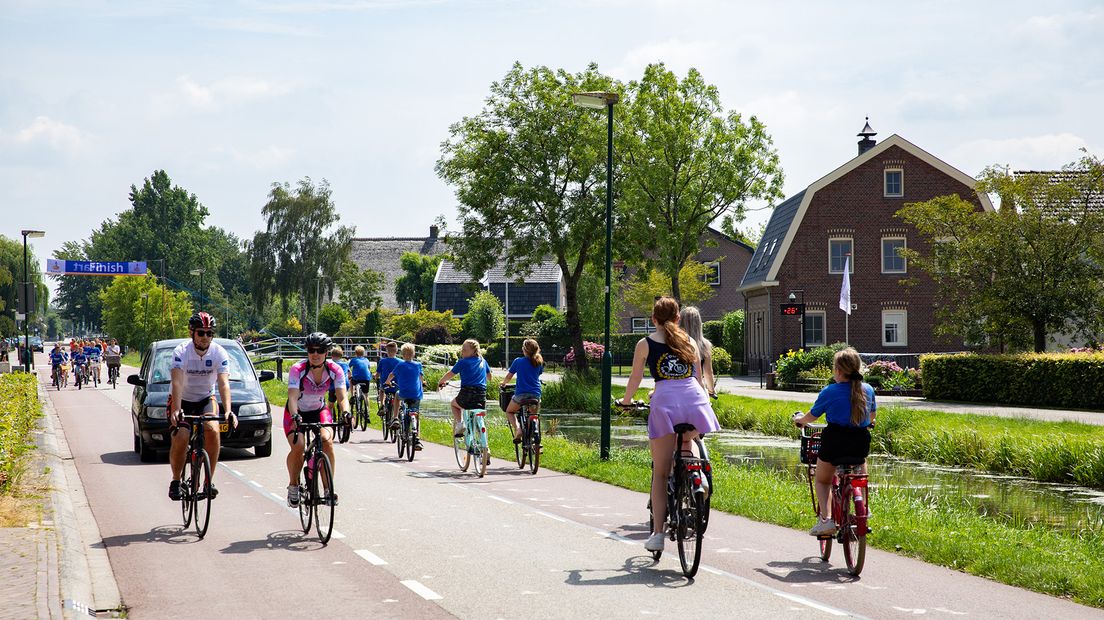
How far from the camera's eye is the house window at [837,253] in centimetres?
4703

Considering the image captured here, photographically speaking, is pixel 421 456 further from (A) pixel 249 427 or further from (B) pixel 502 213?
(B) pixel 502 213

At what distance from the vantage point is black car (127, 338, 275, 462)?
15383 mm

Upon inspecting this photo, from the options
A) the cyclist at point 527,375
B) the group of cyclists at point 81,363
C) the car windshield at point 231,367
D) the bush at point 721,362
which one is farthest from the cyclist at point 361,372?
the bush at point 721,362

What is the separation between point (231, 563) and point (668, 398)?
3.48 meters

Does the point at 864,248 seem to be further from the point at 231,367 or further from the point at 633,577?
the point at 633,577

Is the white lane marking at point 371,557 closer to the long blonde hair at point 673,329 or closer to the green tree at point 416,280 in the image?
the long blonde hair at point 673,329

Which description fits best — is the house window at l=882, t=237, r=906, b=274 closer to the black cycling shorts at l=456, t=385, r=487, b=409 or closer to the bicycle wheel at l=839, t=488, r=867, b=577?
the black cycling shorts at l=456, t=385, r=487, b=409

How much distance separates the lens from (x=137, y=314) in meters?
72.0

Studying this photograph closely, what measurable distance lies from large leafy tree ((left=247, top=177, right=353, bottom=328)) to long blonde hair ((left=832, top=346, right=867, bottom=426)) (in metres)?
75.1

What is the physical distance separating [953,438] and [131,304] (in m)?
63.4

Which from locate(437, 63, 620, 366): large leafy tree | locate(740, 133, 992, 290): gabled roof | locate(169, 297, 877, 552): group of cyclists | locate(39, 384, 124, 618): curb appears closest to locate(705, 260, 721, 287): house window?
locate(740, 133, 992, 290): gabled roof

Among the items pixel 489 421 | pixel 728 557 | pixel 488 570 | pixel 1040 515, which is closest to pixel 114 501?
pixel 488 570

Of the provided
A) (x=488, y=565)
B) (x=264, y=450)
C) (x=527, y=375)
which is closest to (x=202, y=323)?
(x=488, y=565)

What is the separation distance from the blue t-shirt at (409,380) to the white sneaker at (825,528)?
29.8 ft
